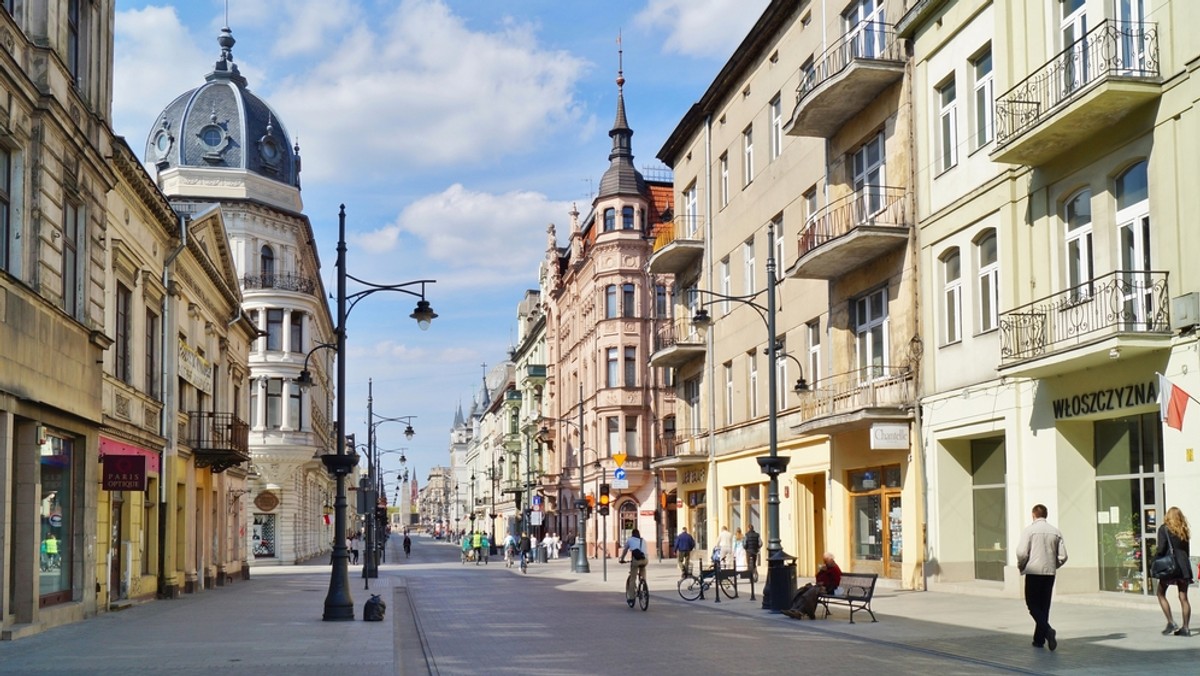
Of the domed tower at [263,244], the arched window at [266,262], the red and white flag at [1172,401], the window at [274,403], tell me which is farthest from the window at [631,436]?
the red and white flag at [1172,401]

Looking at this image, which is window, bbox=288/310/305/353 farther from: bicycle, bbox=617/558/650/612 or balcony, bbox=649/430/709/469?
bicycle, bbox=617/558/650/612

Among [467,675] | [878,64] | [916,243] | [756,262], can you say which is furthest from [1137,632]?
[756,262]

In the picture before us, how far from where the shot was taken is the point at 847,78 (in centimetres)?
2764

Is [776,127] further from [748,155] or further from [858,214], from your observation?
[858,214]

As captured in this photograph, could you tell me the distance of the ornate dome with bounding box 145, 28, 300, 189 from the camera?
59.7 m

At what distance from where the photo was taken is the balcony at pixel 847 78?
27.5m

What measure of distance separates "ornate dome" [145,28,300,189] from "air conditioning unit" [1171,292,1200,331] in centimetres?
4884

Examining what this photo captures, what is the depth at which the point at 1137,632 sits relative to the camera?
16.3m

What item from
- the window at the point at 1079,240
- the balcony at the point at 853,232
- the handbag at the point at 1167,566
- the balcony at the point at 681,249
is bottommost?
the handbag at the point at 1167,566

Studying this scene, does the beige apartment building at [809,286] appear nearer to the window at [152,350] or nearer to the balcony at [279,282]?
the window at [152,350]

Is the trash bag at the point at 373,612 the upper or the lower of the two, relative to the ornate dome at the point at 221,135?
lower

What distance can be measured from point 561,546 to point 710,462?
31.8m

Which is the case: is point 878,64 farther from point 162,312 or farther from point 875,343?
Answer: point 162,312

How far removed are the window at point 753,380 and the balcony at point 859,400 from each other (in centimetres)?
567
